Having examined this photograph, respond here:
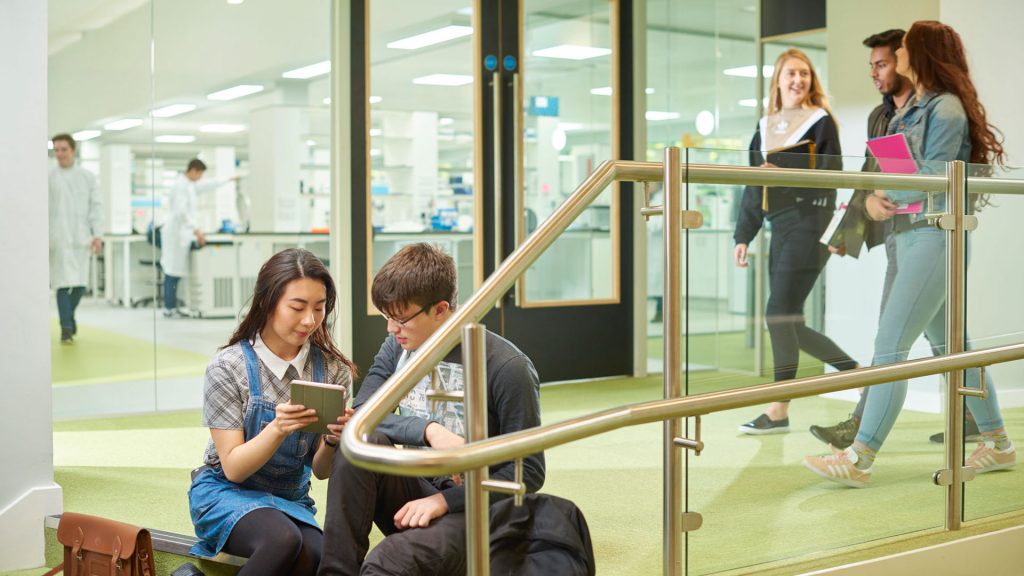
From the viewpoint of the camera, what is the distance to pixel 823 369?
118 inches

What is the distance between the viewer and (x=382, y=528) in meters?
2.63

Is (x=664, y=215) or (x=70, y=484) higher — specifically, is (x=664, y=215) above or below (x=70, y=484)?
above

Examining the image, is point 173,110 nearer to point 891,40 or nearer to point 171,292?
point 171,292

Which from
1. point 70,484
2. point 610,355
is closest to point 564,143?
point 610,355

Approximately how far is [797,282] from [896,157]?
23.0 inches

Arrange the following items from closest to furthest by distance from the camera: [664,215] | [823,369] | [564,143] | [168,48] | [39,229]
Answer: [664,215] → [823,369] → [39,229] → [168,48] → [564,143]

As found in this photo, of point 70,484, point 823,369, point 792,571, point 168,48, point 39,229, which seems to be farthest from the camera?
point 168,48

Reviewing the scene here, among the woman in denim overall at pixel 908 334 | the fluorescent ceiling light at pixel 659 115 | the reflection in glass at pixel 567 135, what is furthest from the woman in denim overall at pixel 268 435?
the fluorescent ceiling light at pixel 659 115

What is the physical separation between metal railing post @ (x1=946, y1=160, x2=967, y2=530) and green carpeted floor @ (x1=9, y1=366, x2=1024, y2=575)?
1.6 inches

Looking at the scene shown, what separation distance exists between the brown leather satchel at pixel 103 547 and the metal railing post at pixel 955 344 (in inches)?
81.6

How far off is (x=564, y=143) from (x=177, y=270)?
2171mm

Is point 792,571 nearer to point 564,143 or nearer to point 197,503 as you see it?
point 197,503

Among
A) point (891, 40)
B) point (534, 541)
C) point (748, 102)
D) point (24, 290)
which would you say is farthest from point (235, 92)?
point (534, 541)

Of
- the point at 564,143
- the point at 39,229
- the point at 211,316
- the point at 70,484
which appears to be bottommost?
the point at 70,484
